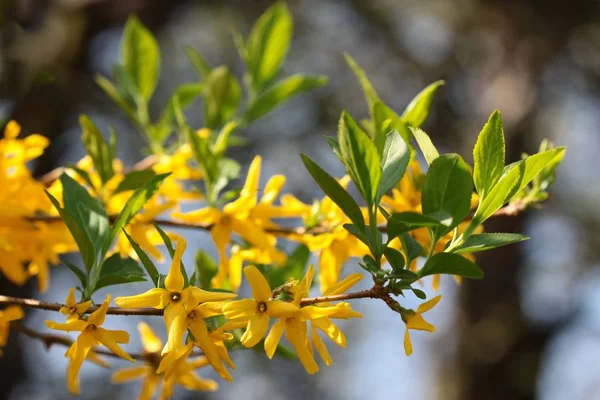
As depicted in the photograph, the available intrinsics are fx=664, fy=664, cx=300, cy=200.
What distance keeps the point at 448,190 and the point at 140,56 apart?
92 cm

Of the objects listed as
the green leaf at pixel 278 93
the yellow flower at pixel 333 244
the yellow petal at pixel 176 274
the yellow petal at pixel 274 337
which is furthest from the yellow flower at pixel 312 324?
the green leaf at pixel 278 93

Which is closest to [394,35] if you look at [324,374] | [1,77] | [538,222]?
[538,222]

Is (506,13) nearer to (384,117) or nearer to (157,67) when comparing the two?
(157,67)

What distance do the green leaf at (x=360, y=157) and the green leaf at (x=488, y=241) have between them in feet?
0.34

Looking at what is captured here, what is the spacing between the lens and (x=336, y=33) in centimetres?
566

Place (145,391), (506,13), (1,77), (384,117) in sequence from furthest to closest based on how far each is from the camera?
1. (506,13)
2. (1,77)
3. (145,391)
4. (384,117)

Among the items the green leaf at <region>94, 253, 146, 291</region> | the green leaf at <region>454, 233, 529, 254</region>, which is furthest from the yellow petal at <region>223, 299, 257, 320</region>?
the green leaf at <region>454, 233, 529, 254</region>

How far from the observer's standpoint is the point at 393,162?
68cm

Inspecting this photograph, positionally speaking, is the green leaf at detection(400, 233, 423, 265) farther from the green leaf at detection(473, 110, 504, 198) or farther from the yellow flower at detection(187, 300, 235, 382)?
the yellow flower at detection(187, 300, 235, 382)

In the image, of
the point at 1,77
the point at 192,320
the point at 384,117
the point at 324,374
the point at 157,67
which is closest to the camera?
the point at 192,320

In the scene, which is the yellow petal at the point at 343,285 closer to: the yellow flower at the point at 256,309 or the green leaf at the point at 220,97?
the yellow flower at the point at 256,309

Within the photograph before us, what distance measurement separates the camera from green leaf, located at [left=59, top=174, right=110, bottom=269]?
750 mm

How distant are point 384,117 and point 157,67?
0.66 m

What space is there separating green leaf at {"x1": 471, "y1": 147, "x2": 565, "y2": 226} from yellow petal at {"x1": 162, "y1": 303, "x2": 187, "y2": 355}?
1.03 ft
